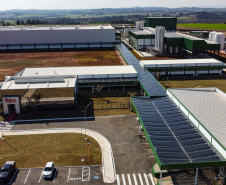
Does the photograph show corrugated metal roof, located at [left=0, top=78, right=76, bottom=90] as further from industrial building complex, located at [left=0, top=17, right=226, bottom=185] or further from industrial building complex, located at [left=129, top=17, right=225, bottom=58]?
industrial building complex, located at [left=129, top=17, right=225, bottom=58]

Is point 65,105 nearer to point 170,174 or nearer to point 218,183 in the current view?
point 170,174

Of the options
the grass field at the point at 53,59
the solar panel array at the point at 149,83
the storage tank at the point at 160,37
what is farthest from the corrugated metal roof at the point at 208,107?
the storage tank at the point at 160,37

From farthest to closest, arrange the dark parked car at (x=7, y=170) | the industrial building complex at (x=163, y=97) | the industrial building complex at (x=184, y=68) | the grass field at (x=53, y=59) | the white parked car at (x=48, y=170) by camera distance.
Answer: the grass field at (x=53, y=59)
the industrial building complex at (x=184, y=68)
the white parked car at (x=48, y=170)
the dark parked car at (x=7, y=170)
the industrial building complex at (x=163, y=97)

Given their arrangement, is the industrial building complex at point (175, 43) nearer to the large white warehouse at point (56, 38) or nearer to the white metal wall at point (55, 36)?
the white metal wall at point (55, 36)

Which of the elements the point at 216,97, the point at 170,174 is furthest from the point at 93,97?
the point at 170,174

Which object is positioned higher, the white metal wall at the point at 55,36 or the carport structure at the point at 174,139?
the white metal wall at the point at 55,36

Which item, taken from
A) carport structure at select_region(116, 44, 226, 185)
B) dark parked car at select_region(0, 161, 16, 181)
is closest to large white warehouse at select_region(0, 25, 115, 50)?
carport structure at select_region(116, 44, 226, 185)
